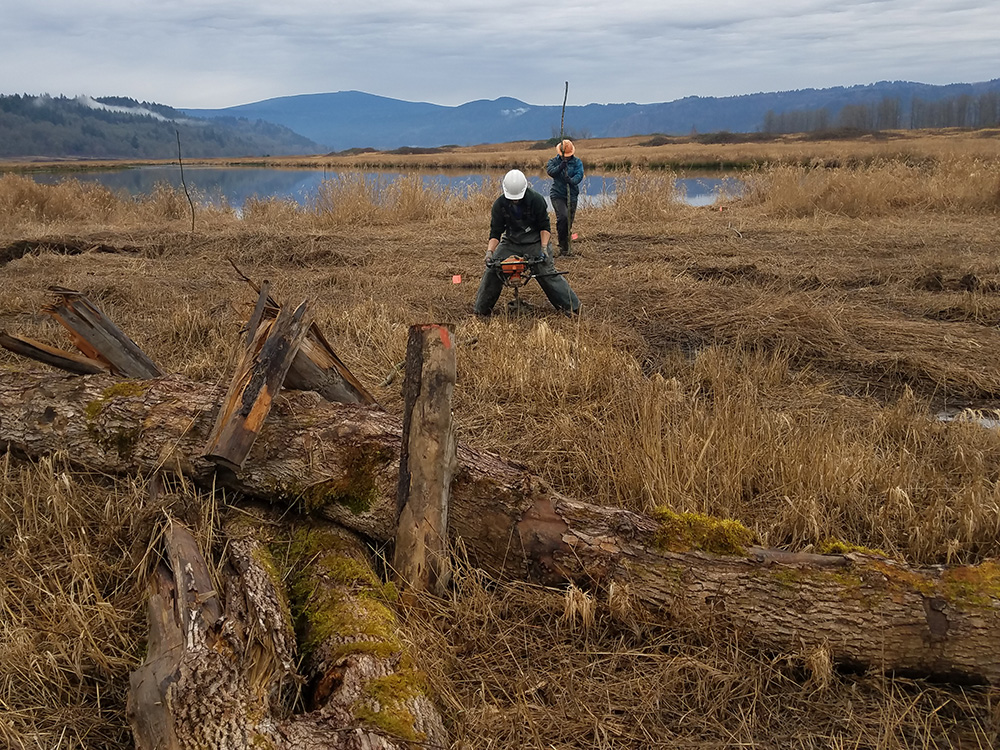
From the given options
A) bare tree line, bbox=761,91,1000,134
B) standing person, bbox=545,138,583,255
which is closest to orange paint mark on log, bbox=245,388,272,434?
standing person, bbox=545,138,583,255

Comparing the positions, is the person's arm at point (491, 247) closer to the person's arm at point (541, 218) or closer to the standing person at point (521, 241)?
the standing person at point (521, 241)

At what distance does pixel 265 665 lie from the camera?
6.68 feet

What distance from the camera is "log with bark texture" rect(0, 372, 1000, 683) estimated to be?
2312 millimetres

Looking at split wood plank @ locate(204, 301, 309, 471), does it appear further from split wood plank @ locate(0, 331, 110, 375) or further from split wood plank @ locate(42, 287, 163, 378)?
split wood plank @ locate(0, 331, 110, 375)

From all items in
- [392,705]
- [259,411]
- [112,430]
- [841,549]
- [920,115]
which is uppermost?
[920,115]

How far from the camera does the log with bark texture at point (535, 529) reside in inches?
91.0

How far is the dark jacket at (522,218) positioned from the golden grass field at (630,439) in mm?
769

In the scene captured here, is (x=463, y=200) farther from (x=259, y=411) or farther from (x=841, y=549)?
(x=841, y=549)

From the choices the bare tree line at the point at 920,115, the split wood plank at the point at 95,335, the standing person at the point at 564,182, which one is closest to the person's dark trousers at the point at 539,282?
the standing person at the point at 564,182

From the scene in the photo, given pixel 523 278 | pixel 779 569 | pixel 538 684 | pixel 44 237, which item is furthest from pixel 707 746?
pixel 44 237

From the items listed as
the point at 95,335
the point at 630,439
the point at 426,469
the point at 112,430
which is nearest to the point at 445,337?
the point at 426,469

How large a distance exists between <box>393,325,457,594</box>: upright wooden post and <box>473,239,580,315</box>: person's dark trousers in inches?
157

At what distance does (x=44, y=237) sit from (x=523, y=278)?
7.87 m

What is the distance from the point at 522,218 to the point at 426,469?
180 inches
